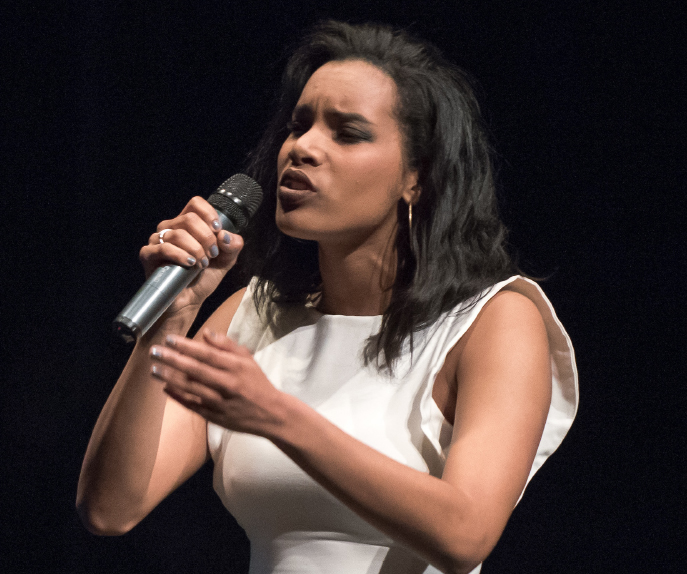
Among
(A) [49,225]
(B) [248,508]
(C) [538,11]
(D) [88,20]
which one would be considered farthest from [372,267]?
(D) [88,20]

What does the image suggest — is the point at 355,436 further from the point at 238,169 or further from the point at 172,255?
the point at 238,169

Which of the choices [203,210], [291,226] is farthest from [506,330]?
[203,210]

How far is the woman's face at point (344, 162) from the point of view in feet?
4.55

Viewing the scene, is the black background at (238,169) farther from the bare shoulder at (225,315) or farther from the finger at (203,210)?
the finger at (203,210)

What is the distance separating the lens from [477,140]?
64.0 inches

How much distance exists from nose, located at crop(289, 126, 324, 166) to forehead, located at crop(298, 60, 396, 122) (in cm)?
8

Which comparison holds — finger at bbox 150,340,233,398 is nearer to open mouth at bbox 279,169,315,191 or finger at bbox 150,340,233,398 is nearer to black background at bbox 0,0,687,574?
open mouth at bbox 279,169,315,191

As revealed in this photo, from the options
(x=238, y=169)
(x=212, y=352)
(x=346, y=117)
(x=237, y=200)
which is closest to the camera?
(x=212, y=352)

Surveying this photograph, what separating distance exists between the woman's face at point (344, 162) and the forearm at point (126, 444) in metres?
0.28

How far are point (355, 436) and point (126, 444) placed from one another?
0.40 m

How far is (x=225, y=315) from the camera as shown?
5.67 ft

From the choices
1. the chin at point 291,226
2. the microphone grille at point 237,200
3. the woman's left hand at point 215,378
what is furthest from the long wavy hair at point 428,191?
the woman's left hand at point 215,378

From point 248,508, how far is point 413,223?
2.10 feet

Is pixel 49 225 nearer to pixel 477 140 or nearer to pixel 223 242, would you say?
pixel 223 242
